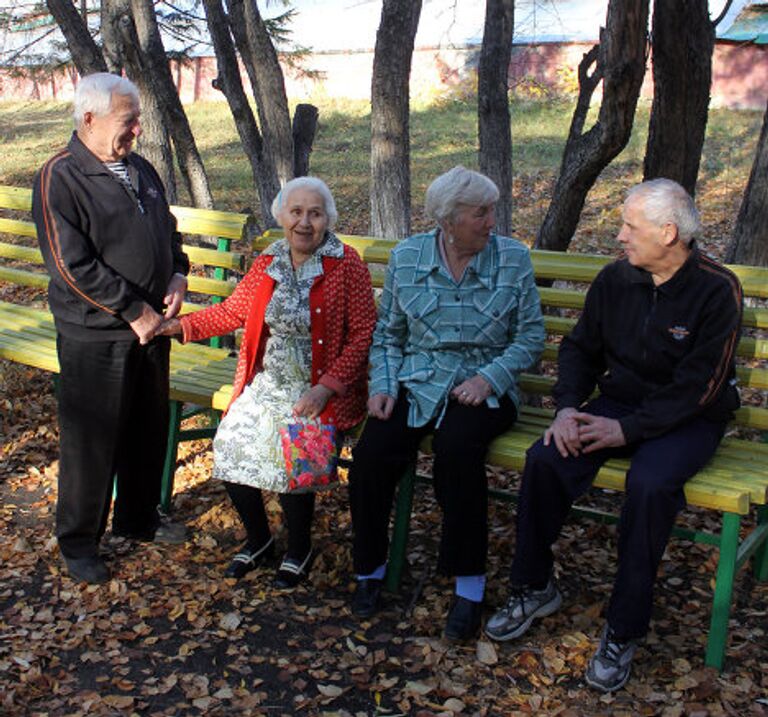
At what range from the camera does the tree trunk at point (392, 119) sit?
628 cm

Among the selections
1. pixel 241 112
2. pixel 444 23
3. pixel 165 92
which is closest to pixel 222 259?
pixel 165 92

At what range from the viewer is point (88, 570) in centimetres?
419

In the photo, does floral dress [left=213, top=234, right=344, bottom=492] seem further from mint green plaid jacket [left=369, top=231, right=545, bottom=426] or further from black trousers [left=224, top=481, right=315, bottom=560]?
mint green plaid jacket [left=369, top=231, right=545, bottom=426]

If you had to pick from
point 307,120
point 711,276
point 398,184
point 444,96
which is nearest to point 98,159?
point 711,276

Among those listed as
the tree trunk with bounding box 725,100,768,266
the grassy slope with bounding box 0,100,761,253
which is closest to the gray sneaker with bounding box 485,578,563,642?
the tree trunk with bounding box 725,100,768,266

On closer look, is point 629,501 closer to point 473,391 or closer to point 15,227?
point 473,391

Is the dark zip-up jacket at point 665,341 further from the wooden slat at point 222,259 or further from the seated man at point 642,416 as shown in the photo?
the wooden slat at point 222,259

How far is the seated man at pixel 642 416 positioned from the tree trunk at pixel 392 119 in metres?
2.79

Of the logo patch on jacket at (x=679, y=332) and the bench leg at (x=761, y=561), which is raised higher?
the logo patch on jacket at (x=679, y=332)

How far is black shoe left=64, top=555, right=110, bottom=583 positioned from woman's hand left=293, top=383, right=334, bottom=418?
3.54 feet

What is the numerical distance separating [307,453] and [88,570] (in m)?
1.08

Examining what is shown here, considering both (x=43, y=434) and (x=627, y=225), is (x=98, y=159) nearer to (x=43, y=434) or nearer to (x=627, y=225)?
(x=627, y=225)

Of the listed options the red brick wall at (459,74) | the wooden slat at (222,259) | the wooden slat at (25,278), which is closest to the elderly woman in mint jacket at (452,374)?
the wooden slat at (222,259)

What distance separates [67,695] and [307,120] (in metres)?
5.10
